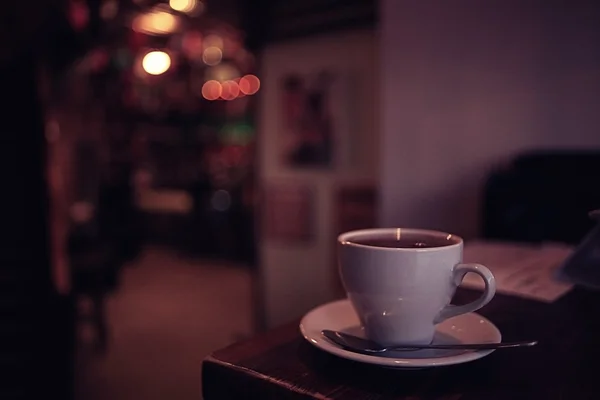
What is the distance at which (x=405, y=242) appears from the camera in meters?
0.67

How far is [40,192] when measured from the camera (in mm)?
3295

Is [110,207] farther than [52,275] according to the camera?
Yes

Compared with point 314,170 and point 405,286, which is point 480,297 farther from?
point 314,170

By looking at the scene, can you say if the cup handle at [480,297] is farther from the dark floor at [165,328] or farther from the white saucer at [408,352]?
the dark floor at [165,328]

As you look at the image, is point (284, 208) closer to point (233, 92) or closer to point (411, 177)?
point (411, 177)

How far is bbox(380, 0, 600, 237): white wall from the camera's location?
1.84m

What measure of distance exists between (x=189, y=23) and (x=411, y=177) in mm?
2595

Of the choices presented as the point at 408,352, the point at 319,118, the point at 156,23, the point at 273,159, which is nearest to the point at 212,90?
the point at 156,23

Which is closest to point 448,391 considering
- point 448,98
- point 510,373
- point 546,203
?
point 510,373

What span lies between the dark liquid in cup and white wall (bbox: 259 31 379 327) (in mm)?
2655

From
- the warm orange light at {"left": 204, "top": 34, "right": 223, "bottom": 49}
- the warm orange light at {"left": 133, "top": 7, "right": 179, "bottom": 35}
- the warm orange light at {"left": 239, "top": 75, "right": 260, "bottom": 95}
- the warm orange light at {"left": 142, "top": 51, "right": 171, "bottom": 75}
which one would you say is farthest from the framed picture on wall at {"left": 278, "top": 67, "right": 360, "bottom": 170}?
the warm orange light at {"left": 239, "top": 75, "right": 260, "bottom": 95}

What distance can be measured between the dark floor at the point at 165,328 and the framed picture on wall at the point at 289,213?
0.72 m

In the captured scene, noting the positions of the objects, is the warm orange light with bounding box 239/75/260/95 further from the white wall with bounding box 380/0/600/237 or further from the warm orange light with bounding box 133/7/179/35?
the white wall with bounding box 380/0/600/237

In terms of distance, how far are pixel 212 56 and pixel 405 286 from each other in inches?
240
